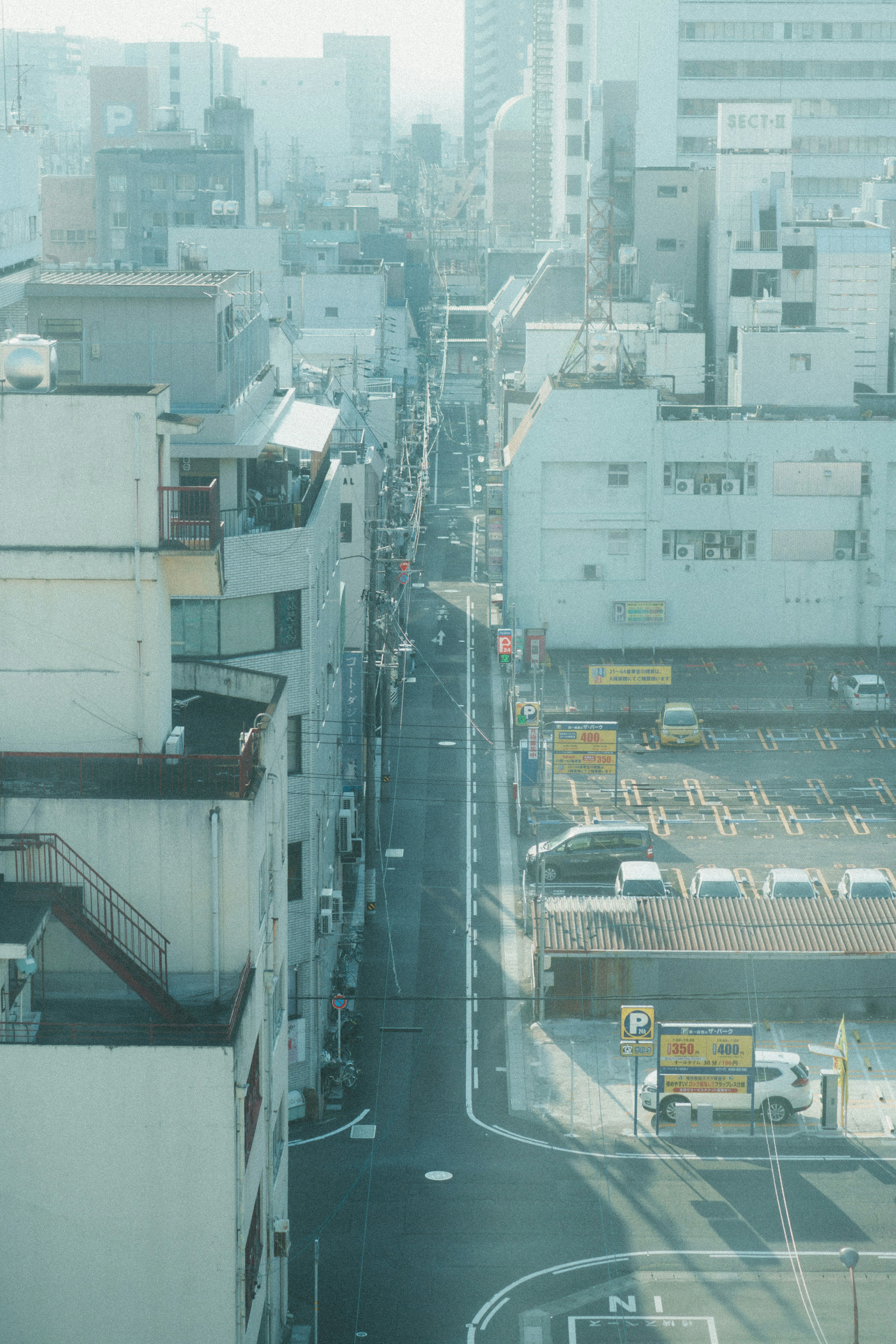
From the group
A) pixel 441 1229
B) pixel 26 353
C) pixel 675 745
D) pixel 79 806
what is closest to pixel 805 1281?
pixel 441 1229

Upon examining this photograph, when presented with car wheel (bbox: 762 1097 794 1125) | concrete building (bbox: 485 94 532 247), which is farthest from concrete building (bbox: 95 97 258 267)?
car wheel (bbox: 762 1097 794 1125)

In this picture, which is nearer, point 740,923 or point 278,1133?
point 278,1133

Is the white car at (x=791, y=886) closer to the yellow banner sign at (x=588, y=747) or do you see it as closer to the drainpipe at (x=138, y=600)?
the yellow banner sign at (x=588, y=747)

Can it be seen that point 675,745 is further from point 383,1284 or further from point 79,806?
point 79,806

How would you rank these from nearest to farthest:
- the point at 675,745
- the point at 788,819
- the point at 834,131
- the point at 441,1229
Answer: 1. the point at 441,1229
2. the point at 788,819
3. the point at 675,745
4. the point at 834,131

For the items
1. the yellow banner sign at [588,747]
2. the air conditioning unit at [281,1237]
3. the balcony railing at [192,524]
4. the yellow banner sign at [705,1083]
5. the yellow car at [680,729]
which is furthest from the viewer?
the yellow car at [680,729]

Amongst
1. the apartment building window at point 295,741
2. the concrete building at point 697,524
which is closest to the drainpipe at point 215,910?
the apartment building window at point 295,741

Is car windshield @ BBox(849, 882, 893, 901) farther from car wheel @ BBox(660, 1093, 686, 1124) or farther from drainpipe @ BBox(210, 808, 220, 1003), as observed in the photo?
drainpipe @ BBox(210, 808, 220, 1003)
